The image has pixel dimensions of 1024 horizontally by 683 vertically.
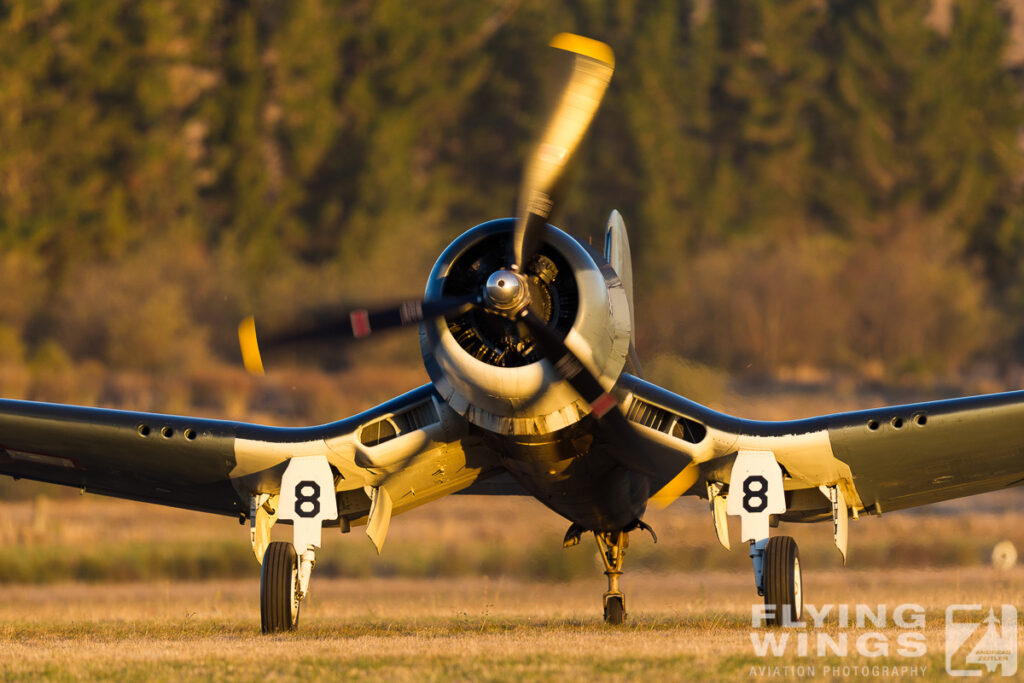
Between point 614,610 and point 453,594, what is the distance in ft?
29.6

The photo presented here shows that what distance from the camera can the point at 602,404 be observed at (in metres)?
14.0

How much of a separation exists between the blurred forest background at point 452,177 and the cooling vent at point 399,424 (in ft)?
113

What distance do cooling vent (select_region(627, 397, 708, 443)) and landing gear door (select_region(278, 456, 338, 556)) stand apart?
3006 millimetres

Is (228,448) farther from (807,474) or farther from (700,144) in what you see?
(700,144)

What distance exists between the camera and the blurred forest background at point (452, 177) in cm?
6122

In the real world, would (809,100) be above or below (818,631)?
above

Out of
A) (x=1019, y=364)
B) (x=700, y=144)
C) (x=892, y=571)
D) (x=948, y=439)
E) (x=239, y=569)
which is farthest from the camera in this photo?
(x=700, y=144)

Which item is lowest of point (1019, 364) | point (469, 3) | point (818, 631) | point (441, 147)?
point (818, 631)

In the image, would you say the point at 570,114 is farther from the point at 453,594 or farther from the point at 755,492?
the point at 453,594

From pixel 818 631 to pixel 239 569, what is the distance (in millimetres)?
Answer: 21110

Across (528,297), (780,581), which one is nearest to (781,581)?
(780,581)

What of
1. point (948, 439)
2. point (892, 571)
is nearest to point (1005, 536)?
point (892, 571)

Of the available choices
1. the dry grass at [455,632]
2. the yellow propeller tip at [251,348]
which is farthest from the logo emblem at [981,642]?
the yellow propeller tip at [251,348]

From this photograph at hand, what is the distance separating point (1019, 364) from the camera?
73.6 meters
